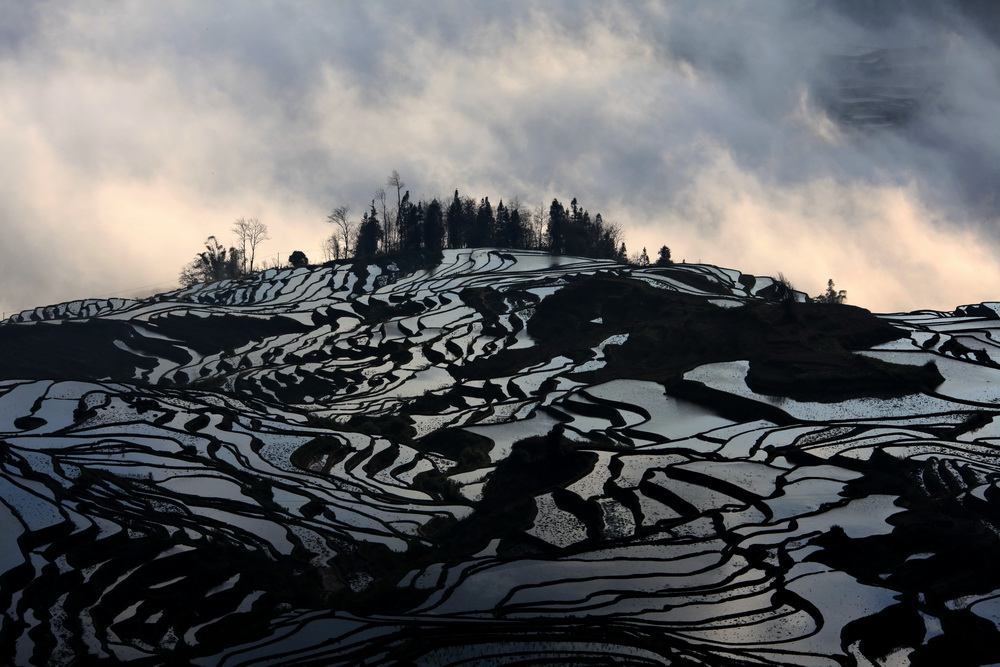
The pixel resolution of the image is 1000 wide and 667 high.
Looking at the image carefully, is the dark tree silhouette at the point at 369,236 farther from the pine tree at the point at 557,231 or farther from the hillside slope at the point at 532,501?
the hillside slope at the point at 532,501

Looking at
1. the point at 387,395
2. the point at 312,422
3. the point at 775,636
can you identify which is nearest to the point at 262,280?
the point at 387,395

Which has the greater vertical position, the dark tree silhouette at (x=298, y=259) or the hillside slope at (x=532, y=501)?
the dark tree silhouette at (x=298, y=259)

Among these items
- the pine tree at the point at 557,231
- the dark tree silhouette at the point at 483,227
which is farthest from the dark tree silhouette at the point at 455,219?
the pine tree at the point at 557,231

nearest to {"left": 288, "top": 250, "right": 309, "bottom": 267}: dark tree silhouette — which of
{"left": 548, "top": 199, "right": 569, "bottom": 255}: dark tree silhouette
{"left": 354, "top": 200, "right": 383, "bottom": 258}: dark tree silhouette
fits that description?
{"left": 354, "top": 200, "right": 383, "bottom": 258}: dark tree silhouette

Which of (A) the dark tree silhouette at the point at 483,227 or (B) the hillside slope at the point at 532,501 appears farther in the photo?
(A) the dark tree silhouette at the point at 483,227

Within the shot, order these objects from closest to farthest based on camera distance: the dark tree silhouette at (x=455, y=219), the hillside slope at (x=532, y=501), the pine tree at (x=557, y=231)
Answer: the hillside slope at (x=532, y=501) → the pine tree at (x=557, y=231) → the dark tree silhouette at (x=455, y=219)

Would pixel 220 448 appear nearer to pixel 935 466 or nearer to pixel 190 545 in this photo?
pixel 190 545

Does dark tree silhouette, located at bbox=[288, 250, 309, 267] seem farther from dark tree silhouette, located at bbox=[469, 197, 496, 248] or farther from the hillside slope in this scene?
the hillside slope

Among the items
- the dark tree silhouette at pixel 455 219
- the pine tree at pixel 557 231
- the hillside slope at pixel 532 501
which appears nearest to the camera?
the hillside slope at pixel 532 501

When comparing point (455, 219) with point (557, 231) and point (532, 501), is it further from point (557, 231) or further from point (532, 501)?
point (532, 501)
